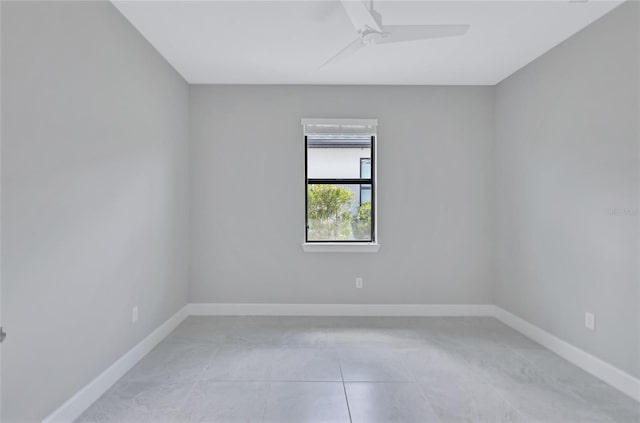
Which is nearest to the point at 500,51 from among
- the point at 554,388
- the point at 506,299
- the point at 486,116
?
the point at 486,116

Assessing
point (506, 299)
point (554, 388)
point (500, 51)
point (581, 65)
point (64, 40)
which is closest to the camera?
point (64, 40)

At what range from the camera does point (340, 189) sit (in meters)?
4.10

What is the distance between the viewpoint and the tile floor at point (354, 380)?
2.11m

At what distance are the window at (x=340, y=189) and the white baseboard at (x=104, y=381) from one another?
1.79 meters

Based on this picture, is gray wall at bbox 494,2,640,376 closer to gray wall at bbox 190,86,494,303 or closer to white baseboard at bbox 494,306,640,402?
white baseboard at bbox 494,306,640,402

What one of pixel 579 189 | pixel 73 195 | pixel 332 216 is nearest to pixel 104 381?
pixel 73 195

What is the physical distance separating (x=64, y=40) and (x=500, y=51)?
3.22m

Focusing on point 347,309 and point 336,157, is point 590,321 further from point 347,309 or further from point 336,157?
point 336,157

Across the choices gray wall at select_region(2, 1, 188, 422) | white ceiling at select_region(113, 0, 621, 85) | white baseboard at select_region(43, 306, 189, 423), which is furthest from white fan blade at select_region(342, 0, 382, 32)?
white baseboard at select_region(43, 306, 189, 423)

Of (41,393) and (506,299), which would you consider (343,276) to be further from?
(41,393)

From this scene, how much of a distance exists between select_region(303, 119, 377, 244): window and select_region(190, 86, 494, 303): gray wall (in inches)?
5.2

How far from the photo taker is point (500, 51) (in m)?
3.12

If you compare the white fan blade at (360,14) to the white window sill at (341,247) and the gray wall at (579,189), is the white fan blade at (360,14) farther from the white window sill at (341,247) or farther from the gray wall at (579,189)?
the white window sill at (341,247)

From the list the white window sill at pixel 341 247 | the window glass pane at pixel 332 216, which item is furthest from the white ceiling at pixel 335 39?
the white window sill at pixel 341 247
